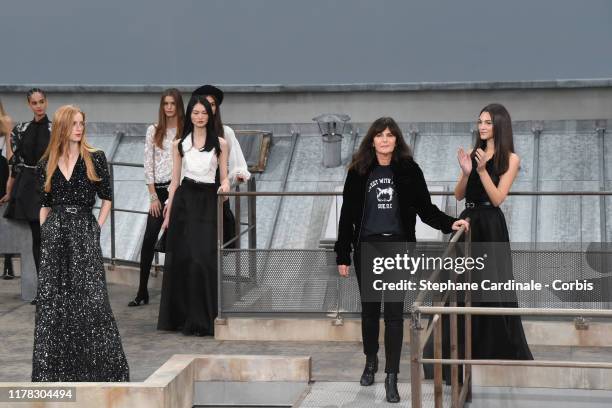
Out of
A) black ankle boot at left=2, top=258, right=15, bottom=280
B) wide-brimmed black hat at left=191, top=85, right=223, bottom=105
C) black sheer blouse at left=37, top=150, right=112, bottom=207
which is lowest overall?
black ankle boot at left=2, top=258, right=15, bottom=280

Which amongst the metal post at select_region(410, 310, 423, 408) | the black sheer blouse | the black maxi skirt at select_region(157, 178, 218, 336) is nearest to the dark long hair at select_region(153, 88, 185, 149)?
the black maxi skirt at select_region(157, 178, 218, 336)

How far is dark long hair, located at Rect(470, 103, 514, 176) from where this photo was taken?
650cm

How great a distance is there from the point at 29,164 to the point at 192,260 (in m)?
1.35

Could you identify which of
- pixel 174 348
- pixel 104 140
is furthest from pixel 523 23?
pixel 174 348

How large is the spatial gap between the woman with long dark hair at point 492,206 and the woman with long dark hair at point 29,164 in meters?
2.80

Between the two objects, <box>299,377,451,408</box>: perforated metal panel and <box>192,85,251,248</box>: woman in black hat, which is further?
→ <box>192,85,251,248</box>: woman in black hat

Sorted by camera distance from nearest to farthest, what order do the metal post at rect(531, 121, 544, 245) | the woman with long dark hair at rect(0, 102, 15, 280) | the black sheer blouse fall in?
the black sheer blouse
the woman with long dark hair at rect(0, 102, 15, 280)
the metal post at rect(531, 121, 544, 245)

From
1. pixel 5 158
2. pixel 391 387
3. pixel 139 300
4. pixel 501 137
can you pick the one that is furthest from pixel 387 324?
pixel 5 158

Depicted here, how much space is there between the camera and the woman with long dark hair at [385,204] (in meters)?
6.15

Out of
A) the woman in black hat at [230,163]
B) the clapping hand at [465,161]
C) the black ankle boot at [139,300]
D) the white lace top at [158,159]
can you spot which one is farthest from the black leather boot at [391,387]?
the black ankle boot at [139,300]

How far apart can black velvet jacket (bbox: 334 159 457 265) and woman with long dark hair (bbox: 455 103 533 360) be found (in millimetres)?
392

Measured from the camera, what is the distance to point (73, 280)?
253 inches

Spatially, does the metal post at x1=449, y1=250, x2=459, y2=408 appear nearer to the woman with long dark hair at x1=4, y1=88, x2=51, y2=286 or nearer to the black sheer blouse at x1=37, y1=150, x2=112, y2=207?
the black sheer blouse at x1=37, y1=150, x2=112, y2=207

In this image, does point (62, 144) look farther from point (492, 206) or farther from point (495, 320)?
point (495, 320)
